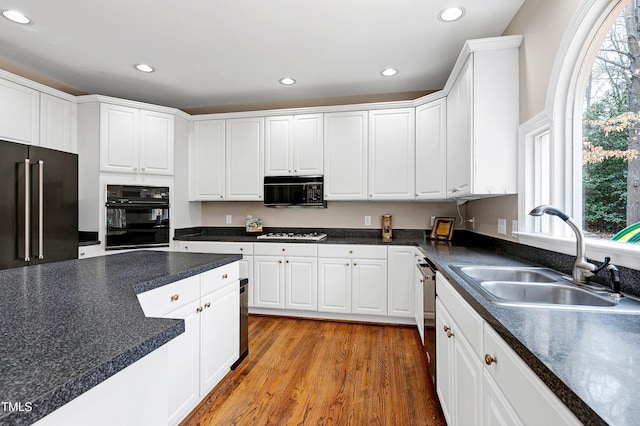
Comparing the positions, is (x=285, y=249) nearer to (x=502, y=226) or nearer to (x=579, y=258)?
(x=502, y=226)

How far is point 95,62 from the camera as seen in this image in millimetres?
2889

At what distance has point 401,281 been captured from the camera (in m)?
3.17

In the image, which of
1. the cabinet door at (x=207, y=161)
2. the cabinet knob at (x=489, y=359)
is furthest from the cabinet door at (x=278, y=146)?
the cabinet knob at (x=489, y=359)

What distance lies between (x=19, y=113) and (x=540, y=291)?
13.6 feet

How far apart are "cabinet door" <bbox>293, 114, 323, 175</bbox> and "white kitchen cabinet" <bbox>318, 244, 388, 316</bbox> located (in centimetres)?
94

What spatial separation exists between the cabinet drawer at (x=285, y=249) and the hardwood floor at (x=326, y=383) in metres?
0.81

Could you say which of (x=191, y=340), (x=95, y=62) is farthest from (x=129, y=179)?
(x=191, y=340)

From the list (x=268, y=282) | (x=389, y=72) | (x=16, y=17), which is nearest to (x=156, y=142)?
(x=16, y=17)

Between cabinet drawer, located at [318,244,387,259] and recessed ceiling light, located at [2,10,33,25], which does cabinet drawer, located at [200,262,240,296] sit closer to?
cabinet drawer, located at [318,244,387,259]

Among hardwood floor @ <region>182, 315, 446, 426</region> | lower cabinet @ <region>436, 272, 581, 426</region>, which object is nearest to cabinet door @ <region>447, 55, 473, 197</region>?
lower cabinet @ <region>436, 272, 581, 426</region>

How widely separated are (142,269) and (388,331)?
2.36 metres

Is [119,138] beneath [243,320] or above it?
above

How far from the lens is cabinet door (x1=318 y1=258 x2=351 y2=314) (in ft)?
10.8

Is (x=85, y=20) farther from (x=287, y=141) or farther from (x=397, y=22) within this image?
(x=397, y=22)
